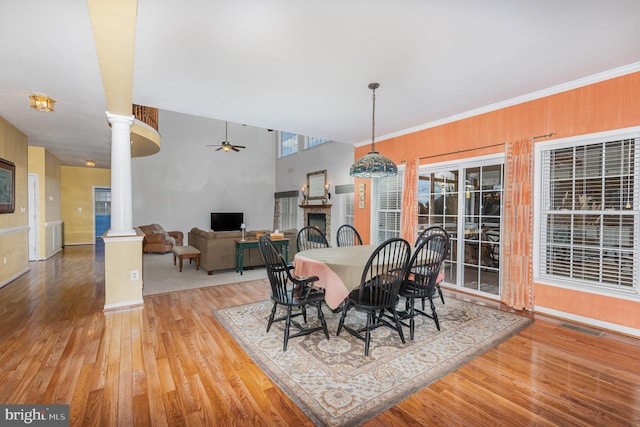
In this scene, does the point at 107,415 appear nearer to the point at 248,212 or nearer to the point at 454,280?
the point at 454,280

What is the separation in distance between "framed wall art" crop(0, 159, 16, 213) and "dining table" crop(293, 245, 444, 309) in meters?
4.90

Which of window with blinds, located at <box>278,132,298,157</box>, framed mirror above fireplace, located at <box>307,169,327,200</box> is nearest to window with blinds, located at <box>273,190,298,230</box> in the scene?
framed mirror above fireplace, located at <box>307,169,327,200</box>

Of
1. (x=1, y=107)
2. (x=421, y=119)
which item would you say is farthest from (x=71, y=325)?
(x=421, y=119)

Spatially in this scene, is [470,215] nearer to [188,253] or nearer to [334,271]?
[334,271]

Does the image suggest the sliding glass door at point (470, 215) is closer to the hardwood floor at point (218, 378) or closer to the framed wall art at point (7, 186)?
the hardwood floor at point (218, 378)

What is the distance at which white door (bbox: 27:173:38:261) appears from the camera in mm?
6359

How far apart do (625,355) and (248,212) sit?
953cm

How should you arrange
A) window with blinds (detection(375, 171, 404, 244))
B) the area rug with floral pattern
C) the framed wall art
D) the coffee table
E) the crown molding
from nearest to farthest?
the area rug with floral pattern → the crown molding → the framed wall art → window with blinds (detection(375, 171, 404, 244)) → the coffee table

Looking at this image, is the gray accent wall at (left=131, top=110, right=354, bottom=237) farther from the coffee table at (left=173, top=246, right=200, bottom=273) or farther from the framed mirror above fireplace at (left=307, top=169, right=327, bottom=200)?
the coffee table at (left=173, top=246, right=200, bottom=273)

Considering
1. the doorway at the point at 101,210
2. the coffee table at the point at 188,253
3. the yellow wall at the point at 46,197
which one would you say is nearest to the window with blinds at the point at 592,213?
the coffee table at the point at 188,253

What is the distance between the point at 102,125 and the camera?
190 inches

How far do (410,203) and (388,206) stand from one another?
2.30ft

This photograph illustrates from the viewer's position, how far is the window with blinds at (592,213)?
295 centimetres

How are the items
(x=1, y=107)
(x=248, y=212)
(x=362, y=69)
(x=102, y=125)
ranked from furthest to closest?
1. (x=248, y=212)
2. (x=102, y=125)
3. (x=1, y=107)
4. (x=362, y=69)
